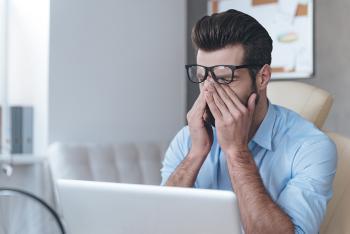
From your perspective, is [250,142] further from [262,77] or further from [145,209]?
[145,209]

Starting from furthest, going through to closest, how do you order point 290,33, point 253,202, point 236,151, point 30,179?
point 290,33, point 30,179, point 236,151, point 253,202

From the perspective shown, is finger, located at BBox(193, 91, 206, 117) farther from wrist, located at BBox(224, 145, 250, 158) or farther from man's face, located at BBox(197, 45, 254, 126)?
wrist, located at BBox(224, 145, 250, 158)

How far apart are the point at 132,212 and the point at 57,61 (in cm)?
233

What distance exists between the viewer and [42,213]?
3.24m

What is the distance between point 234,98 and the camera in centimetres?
166

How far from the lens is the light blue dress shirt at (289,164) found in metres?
1.49

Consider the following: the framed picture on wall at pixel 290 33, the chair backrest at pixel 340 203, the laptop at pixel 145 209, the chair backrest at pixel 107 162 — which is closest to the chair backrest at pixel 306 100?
the chair backrest at pixel 340 203

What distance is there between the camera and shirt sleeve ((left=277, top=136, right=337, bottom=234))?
4.84 feet

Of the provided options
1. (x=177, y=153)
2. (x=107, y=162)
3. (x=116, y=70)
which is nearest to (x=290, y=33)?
(x=116, y=70)

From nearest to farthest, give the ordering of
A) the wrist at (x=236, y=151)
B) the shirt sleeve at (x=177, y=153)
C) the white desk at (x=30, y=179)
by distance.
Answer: the wrist at (x=236, y=151), the shirt sleeve at (x=177, y=153), the white desk at (x=30, y=179)

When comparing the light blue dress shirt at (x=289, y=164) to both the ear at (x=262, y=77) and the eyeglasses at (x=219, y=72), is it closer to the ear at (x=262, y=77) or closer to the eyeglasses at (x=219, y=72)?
the ear at (x=262, y=77)

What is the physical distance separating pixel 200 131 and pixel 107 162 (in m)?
1.48

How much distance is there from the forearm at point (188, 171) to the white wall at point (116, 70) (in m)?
1.70

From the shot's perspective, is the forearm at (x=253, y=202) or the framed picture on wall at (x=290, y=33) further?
the framed picture on wall at (x=290, y=33)
